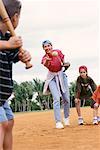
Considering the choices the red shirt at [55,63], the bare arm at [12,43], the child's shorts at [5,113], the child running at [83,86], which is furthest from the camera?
the child running at [83,86]

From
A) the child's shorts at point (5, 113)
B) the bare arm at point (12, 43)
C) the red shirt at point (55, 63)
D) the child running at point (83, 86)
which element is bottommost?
the child's shorts at point (5, 113)

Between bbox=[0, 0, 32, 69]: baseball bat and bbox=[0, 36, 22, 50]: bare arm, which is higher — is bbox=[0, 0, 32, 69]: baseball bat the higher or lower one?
the higher one

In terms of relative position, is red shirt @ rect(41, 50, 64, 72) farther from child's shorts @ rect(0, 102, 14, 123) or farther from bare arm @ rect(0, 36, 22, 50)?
bare arm @ rect(0, 36, 22, 50)

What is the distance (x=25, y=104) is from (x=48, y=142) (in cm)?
3963

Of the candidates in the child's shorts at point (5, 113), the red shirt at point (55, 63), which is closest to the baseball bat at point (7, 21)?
the child's shorts at point (5, 113)

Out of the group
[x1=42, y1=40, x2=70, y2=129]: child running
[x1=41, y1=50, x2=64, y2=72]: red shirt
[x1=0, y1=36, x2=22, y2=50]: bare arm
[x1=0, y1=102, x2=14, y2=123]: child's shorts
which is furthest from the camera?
[x1=41, y1=50, x2=64, y2=72]: red shirt

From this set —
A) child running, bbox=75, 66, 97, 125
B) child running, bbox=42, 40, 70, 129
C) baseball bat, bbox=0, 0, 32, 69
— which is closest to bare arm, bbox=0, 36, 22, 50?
baseball bat, bbox=0, 0, 32, 69

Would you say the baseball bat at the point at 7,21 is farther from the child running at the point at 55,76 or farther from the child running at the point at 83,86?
the child running at the point at 83,86

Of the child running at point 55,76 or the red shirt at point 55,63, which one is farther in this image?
the red shirt at point 55,63

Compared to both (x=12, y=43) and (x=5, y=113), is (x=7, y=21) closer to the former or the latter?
(x=12, y=43)

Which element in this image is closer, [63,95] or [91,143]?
[91,143]

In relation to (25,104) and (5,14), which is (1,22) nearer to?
(5,14)

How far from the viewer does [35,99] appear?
4588cm

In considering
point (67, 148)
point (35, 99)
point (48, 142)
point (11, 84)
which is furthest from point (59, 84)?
point (35, 99)
